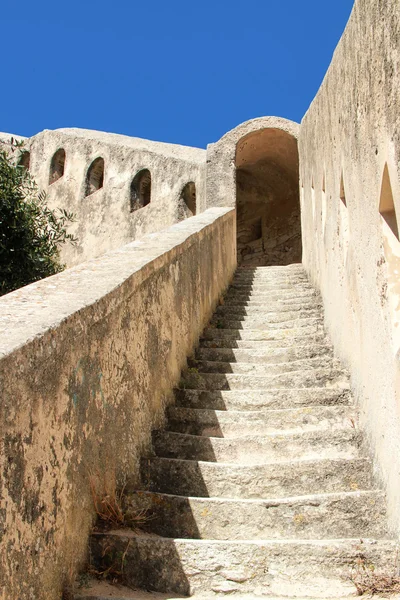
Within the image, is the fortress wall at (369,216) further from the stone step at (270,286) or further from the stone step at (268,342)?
the stone step at (270,286)

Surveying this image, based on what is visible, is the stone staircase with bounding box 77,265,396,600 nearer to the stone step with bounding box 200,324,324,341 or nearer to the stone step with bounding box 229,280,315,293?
the stone step with bounding box 200,324,324,341

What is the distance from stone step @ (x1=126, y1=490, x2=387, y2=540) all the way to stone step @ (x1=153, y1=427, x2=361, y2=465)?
1.81 feet

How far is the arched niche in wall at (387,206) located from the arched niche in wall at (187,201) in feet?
36.5

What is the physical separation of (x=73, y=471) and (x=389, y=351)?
1.71m

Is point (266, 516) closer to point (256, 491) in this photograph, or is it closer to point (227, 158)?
point (256, 491)

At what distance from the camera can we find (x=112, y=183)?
16.6 metres

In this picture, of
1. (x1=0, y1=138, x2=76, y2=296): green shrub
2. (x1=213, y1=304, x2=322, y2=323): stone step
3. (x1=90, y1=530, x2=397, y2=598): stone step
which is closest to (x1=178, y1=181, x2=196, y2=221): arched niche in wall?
(x1=0, y1=138, x2=76, y2=296): green shrub

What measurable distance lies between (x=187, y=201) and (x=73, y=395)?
12031 millimetres

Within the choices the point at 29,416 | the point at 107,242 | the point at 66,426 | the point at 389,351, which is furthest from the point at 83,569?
the point at 107,242

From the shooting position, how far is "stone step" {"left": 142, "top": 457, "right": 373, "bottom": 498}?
3676mm

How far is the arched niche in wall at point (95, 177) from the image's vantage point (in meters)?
17.6

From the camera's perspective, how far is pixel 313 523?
3371mm

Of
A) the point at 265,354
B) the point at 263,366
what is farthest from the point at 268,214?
the point at 263,366

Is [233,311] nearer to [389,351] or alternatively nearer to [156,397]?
[156,397]
